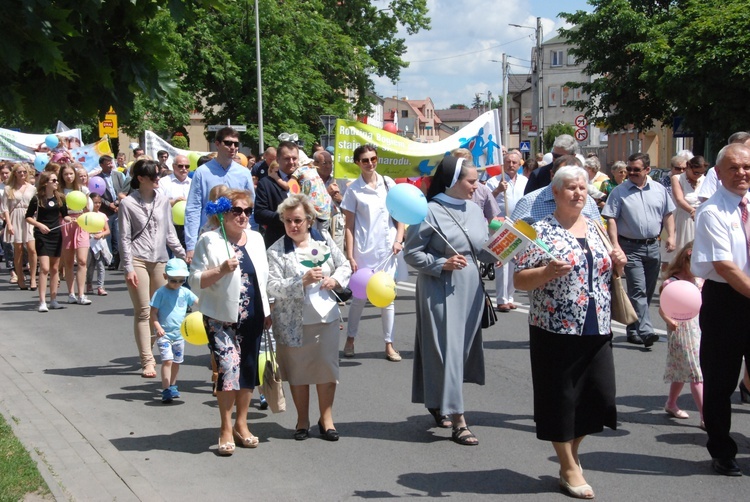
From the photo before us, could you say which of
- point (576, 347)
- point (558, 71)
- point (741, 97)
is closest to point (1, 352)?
point (576, 347)

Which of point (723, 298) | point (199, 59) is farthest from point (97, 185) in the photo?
point (199, 59)

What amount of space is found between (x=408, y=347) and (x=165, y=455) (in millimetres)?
4281

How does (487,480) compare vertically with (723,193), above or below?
below

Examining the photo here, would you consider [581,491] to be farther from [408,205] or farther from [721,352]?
[408,205]

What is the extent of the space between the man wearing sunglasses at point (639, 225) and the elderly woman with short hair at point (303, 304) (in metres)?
4.32

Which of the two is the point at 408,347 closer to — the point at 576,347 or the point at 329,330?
the point at 329,330

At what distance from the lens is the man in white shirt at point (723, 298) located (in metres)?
5.73

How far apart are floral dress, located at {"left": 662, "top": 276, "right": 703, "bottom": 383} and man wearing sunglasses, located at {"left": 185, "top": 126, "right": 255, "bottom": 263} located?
12.5 ft

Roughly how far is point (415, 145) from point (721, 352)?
745 cm

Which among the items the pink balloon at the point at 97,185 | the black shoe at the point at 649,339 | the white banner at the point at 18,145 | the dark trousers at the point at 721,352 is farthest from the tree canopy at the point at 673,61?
the dark trousers at the point at 721,352

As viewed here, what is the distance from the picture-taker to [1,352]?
10312 mm

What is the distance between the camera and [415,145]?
12828 mm

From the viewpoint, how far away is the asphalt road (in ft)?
18.6

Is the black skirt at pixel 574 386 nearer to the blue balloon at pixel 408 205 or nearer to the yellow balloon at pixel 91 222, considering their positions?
the blue balloon at pixel 408 205
